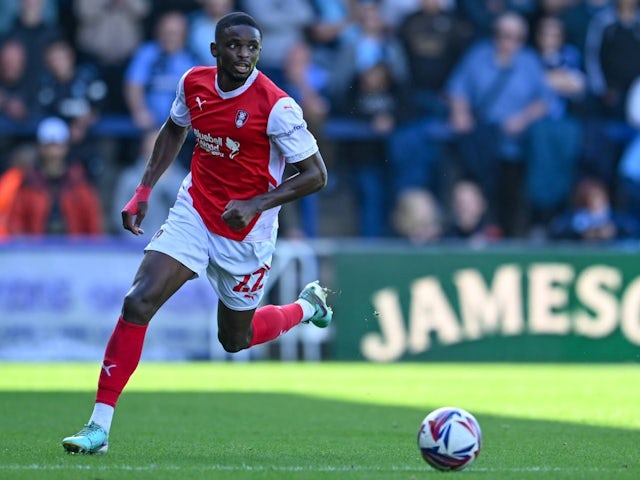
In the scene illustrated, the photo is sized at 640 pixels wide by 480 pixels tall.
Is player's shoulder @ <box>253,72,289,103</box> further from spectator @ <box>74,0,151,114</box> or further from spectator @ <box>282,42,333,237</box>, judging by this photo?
spectator @ <box>74,0,151,114</box>

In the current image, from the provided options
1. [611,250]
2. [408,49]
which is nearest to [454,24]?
[408,49]

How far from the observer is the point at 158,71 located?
57.7ft

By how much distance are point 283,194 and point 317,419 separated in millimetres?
2876

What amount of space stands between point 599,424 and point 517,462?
2519 mm

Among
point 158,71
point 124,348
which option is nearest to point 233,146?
point 124,348

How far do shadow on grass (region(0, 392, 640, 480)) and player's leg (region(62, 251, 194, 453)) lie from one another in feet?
0.53

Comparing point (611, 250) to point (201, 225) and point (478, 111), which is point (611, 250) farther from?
point (201, 225)

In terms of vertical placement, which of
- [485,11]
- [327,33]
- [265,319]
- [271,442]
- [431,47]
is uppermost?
[485,11]

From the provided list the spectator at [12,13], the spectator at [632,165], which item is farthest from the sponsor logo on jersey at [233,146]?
the spectator at [632,165]

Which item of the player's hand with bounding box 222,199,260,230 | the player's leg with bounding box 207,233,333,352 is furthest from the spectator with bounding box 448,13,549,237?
the player's hand with bounding box 222,199,260,230

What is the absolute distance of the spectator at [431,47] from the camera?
1834 cm

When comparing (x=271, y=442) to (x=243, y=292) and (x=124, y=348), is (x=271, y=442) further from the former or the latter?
(x=124, y=348)

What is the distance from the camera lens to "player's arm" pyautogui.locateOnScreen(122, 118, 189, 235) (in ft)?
26.7

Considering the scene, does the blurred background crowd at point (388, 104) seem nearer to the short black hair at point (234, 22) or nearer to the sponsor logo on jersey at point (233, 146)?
the sponsor logo on jersey at point (233, 146)
